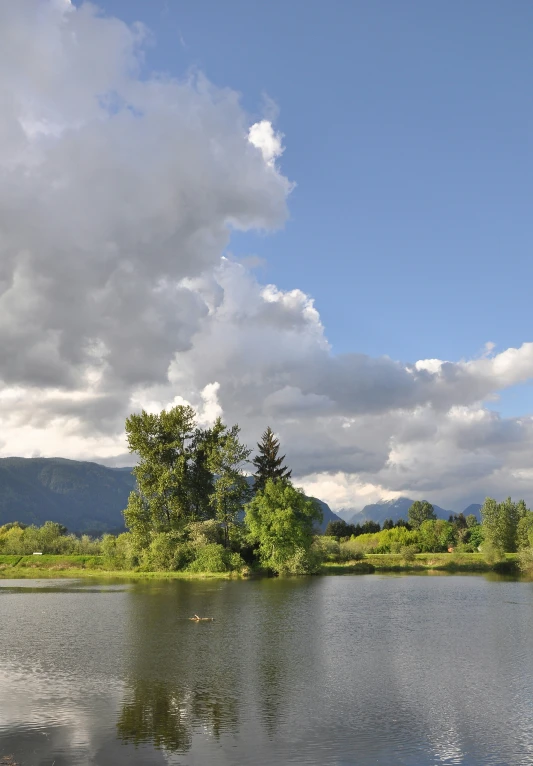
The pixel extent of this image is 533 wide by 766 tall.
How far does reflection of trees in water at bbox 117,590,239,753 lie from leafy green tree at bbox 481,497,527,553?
9231cm

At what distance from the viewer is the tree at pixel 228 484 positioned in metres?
107

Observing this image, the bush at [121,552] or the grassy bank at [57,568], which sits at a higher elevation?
the bush at [121,552]

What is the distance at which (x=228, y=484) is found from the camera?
4203 inches

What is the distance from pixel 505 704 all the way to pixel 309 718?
9.25 meters

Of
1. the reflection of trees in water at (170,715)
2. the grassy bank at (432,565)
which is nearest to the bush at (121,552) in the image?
the grassy bank at (432,565)

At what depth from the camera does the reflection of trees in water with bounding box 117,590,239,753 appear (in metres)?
24.5

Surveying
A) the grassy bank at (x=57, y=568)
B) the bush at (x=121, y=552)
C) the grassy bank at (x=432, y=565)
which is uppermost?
the bush at (x=121, y=552)

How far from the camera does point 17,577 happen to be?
120125 millimetres

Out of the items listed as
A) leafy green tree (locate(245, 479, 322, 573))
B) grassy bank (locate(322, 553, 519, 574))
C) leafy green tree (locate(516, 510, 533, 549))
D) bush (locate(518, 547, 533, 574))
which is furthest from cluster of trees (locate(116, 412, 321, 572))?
leafy green tree (locate(516, 510, 533, 549))

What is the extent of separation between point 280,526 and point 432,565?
1750 inches

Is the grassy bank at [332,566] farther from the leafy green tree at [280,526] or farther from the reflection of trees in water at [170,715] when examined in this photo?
the reflection of trees in water at [170,715]

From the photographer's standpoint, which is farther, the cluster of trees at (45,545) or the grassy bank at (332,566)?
the cluster of trees at (45,545)

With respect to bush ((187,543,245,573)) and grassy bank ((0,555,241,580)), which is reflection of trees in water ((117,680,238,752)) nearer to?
bush ((187,543,245,573))

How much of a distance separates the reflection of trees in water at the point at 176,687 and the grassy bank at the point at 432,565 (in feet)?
235
